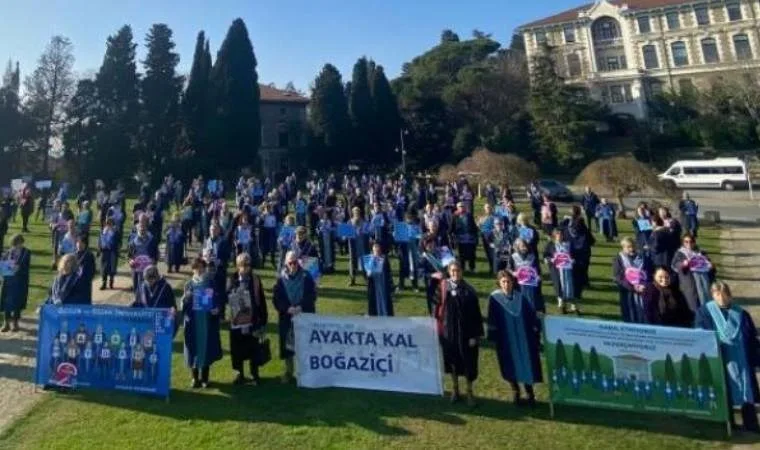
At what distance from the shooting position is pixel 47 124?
53.8 m

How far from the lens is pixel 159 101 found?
49.2m

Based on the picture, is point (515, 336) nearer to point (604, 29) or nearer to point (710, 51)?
point (604, 29)

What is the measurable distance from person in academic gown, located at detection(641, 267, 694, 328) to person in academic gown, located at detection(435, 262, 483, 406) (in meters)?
2.53

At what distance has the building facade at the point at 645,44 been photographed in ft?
224

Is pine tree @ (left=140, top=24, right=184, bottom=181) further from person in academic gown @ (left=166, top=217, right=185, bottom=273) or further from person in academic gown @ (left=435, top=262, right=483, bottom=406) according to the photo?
person in academic gown @ (left=435, top=262, right=483, bottom=406)

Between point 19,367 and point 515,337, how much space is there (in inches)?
318

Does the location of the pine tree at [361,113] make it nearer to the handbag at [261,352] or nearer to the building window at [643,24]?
the building window at [643,24]

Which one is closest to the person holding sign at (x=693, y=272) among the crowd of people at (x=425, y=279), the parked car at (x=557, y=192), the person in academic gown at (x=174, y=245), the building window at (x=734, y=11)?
the crowd of people at (x=425, y=279)

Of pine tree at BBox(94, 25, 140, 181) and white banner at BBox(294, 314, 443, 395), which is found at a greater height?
pine tree at BBox(94, 25, 140, 181)

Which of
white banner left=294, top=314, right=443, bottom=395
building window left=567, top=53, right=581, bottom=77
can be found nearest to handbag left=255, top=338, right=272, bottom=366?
white banner left=294, top=314, right=443, bottom=395

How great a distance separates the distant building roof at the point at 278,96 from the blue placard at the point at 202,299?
5971cm

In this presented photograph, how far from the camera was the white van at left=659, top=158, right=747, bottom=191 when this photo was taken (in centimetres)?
4447

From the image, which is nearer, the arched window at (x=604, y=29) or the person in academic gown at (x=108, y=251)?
the person in academic gown at (x=108, y=251)

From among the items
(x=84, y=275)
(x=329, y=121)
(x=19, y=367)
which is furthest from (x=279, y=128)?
(x=19, y=367)
